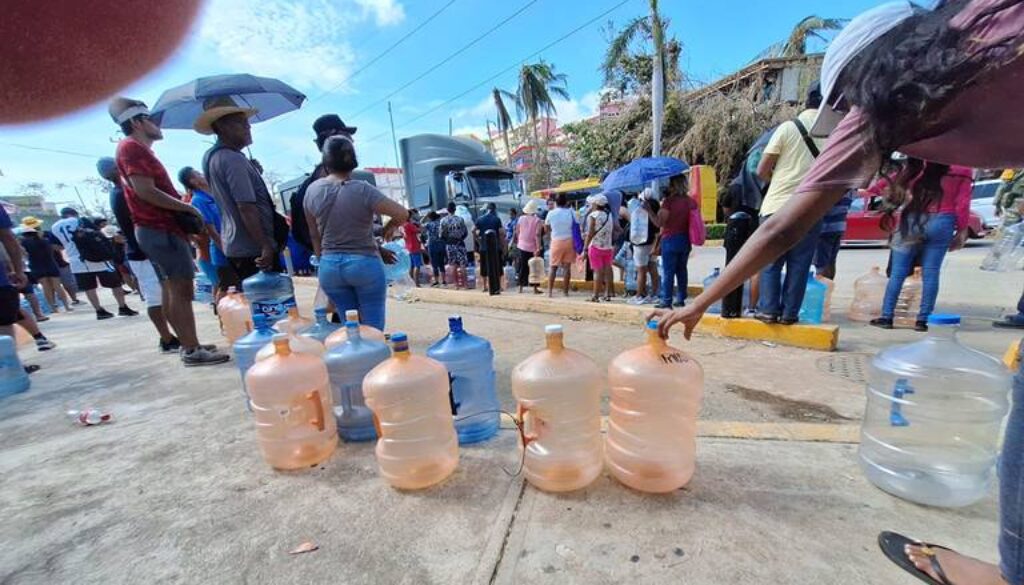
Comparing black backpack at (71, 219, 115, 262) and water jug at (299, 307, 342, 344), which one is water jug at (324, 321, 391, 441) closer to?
water jug at (299, 307, 342, 344)

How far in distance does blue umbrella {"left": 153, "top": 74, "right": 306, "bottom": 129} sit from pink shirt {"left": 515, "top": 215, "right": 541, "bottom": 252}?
161 inches

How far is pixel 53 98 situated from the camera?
133 cm

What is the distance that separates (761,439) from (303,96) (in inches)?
263

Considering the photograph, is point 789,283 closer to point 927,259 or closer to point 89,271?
point 927,259

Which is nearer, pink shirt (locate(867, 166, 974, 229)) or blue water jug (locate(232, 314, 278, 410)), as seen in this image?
blue water jug (locate(232, 314, 278, 410))

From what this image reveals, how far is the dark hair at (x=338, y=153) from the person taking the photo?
8.96ft

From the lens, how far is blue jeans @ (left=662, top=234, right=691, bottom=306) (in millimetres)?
4961

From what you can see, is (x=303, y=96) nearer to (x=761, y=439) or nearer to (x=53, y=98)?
(x=53, y=98)

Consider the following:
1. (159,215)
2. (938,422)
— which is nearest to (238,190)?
(159,215)

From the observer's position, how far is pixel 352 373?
230 centimetres

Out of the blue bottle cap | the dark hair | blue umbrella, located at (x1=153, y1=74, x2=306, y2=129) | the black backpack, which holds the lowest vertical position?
the blue bottle cap

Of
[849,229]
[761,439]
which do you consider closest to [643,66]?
[849,229]

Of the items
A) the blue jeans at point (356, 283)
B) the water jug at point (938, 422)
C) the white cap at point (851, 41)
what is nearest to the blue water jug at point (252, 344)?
the blue jeans at point (356, 283)

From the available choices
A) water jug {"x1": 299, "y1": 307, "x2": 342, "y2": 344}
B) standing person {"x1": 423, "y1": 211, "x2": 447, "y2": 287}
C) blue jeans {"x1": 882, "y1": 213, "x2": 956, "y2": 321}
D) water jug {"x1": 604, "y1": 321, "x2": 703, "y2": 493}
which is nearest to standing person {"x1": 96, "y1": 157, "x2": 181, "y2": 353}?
water jug {"x1": 299, "y1": 307, "x2": 342, "y2": 344}
